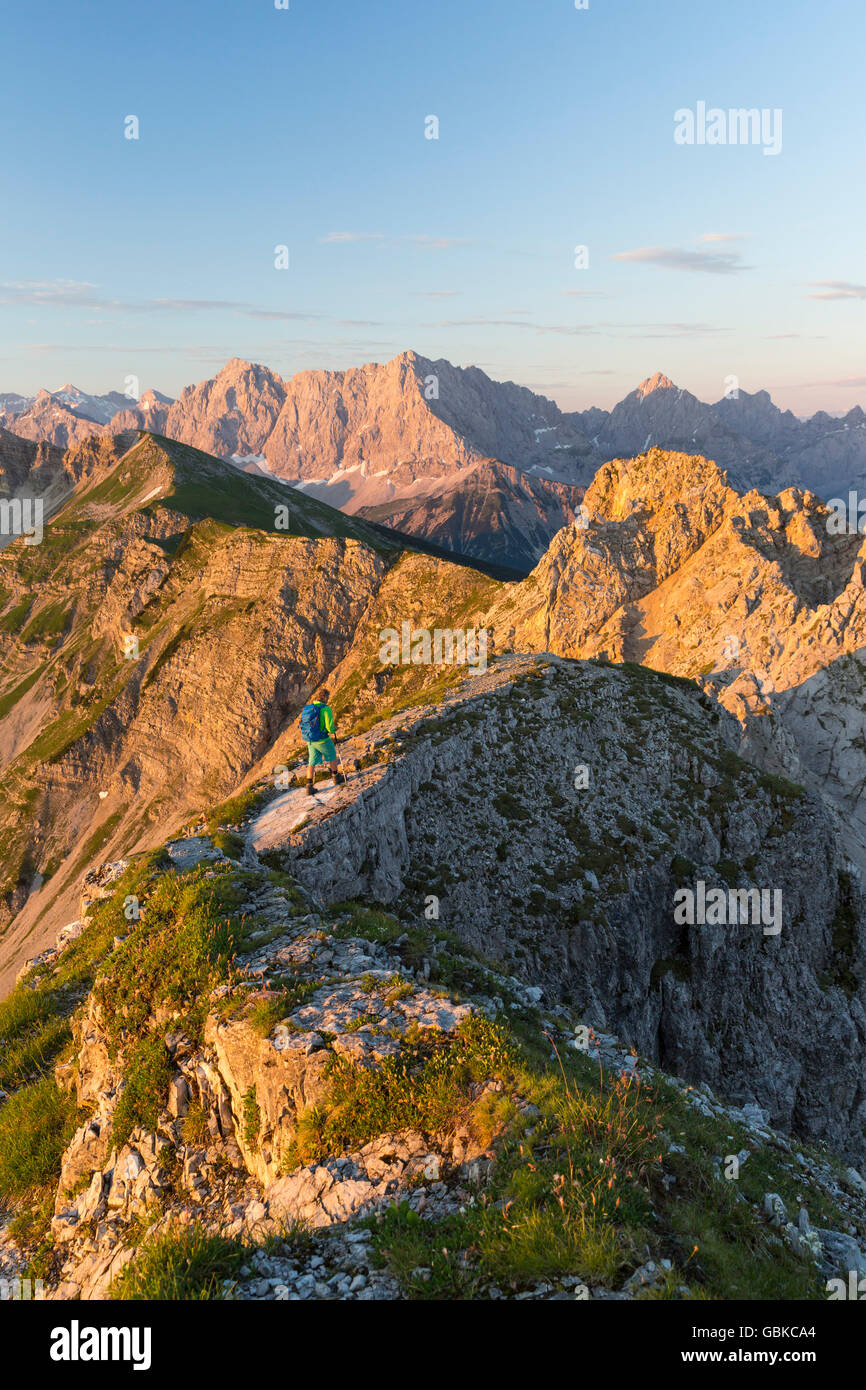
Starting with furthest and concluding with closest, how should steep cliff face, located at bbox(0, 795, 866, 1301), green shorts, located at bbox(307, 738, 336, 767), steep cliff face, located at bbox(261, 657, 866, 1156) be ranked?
steep cliff face, located at bbox(261, 657, 866, 1156) < green shorts, located at bbox(307, 738, 336, 767) < steep cliff face, located at bbox(0, 795, 866, 1301)

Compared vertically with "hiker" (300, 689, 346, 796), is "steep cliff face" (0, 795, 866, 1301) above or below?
below

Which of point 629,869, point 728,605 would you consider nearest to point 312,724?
point 629,869

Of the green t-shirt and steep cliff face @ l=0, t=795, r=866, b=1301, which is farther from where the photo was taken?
the green t-shirt

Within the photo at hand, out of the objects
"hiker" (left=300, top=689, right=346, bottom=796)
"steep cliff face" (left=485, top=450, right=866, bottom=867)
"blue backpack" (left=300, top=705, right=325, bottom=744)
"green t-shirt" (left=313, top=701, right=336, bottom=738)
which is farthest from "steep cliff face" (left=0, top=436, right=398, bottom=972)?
"green t-shirt" (left=313, top=701, right=336, bottom=738)

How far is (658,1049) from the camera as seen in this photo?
2962cm

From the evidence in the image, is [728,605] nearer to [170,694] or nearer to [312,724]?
[312,724]

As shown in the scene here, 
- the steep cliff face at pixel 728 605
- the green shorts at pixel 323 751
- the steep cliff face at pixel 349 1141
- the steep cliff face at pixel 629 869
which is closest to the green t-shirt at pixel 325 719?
the green shorts at pixel 323 751

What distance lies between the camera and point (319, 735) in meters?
25.9

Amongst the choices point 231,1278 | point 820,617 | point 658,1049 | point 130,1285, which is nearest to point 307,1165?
point 231,1278

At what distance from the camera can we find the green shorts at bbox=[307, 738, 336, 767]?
26.2m

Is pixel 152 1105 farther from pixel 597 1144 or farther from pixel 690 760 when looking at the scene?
pixel 690 760

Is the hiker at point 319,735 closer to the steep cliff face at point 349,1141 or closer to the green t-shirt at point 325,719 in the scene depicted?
the green t-shirt at point 325,719

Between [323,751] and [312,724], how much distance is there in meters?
1.38

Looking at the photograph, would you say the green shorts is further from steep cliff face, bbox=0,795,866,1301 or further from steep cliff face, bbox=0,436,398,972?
steep cliff face, bbox=0,436,398,972
